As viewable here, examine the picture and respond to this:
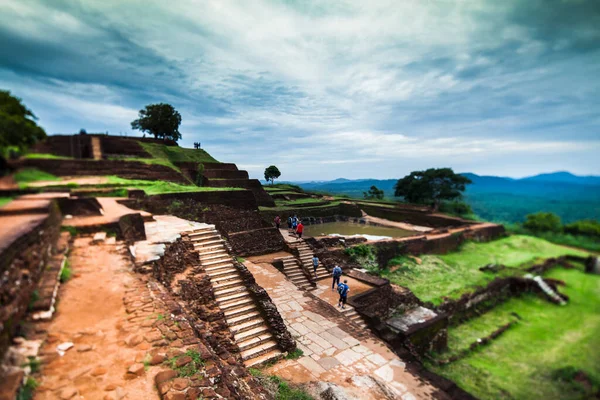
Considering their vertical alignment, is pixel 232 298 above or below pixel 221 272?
below

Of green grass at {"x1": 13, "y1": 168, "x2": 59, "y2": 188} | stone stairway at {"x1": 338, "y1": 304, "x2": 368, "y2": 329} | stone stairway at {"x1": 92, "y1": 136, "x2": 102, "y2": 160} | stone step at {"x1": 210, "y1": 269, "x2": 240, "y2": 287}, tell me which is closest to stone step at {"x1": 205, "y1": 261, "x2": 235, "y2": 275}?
stone step at {"x1": 210, "y1": 269, "x2": 240, "y2": 287}

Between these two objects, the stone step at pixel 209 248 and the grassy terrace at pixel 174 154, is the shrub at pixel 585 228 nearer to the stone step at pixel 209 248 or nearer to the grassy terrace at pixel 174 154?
the stone step at pixel 209 248

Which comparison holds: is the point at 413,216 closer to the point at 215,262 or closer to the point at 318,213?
the point at 318,213

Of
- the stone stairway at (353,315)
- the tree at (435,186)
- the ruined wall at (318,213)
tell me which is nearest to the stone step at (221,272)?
the stone stairway at (353,315)

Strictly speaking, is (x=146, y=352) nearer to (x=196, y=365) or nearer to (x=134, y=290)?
(x=196, y=365)

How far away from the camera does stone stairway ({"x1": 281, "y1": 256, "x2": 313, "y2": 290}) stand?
10.4 m

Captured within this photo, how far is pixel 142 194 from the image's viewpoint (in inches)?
406

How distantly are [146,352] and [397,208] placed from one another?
92.7ft

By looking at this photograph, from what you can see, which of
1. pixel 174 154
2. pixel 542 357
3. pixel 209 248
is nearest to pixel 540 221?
pixel 542 357

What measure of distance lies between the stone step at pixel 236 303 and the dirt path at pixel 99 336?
7.95 feet

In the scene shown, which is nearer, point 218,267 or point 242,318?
point 242,318

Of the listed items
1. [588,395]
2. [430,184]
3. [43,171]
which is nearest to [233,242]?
[43,171]

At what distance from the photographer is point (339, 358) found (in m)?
6.08

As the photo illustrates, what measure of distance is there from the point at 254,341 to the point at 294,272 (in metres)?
4.83
